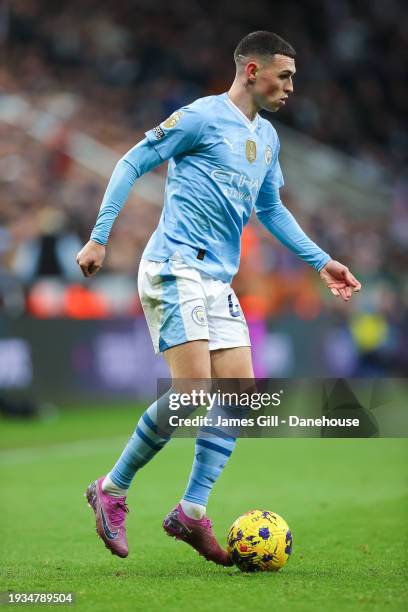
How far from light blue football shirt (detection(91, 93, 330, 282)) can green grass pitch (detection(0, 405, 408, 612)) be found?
142 centimetres

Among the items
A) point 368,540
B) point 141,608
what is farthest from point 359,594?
point 368,540

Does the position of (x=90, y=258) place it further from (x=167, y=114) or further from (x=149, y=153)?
(x=167, y=114)

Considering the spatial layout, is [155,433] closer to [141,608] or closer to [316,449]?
[141,608]

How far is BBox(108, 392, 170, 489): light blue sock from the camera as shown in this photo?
484cm

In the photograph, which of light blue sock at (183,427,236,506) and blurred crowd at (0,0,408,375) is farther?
blurred crowd at (0,0,408,375)

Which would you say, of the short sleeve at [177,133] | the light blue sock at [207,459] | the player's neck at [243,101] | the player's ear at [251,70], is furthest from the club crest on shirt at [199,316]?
the player's ear at [251,70]

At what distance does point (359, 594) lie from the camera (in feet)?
13.7

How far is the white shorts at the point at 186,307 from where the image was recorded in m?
4.83

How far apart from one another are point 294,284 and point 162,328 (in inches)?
509

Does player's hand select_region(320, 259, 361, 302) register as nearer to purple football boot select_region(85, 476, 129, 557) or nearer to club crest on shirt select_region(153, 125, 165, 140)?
club crest on shirt select_region(153, 125, 165, 140)

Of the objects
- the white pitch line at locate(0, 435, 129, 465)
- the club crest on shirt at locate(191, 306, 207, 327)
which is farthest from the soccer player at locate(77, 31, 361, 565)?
the white pitch line at locate(0, 435, 129, 465)

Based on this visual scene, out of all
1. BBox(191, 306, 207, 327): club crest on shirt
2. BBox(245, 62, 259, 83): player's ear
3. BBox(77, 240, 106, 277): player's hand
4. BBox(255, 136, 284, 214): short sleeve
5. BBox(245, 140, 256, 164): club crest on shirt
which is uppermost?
BBox(245, 62, 259, 83): player's ear

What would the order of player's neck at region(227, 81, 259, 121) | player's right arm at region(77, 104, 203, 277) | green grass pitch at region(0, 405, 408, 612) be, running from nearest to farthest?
green grass pitch at region(0, 405, 408, 612)
player's right arm at region(77, 104, 203, 277)
player's neck at region(227, 81, 259, 121)

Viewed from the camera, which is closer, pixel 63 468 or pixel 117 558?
pixel 117 558
